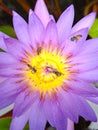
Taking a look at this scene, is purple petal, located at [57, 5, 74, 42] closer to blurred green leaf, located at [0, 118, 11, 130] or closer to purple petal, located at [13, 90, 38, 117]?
purple petal, located at [13, 90, 38, 117]

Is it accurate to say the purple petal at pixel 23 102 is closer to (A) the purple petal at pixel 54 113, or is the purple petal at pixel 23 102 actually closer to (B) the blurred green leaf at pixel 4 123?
(A) the purple petal at pixel 54 113

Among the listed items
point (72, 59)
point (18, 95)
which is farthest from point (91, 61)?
point (18, 95)

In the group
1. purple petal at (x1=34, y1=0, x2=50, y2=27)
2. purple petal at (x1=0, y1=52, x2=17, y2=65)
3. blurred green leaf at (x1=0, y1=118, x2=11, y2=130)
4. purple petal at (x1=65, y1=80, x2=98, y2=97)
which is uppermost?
purple petal at (x1=34, y1=0, x2=50, y2=27)

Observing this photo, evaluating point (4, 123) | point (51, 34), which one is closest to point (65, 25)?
point (51, 34)

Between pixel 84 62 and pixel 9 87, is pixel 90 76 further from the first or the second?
pixel 9 87

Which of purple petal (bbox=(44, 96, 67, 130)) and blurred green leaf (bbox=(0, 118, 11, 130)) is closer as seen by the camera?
purple petal (bbox=(44, 96, 67, 130))

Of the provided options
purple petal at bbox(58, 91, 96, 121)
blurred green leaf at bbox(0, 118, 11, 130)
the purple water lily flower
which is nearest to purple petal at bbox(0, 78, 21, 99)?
the purple water lily flower
